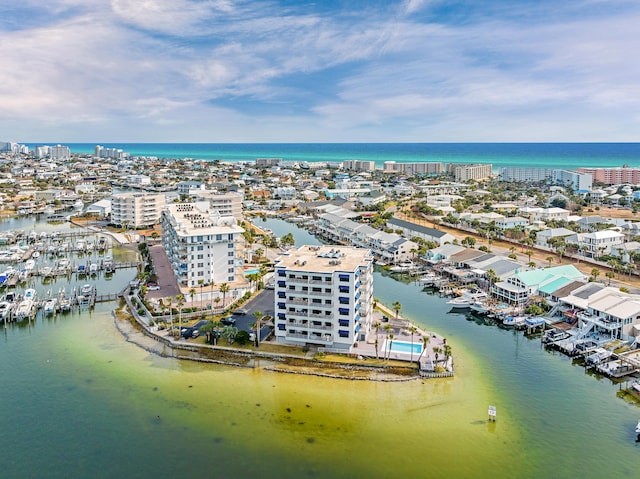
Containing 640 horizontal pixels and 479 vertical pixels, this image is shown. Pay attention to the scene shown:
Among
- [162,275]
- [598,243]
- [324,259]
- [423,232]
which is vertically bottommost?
[162,275]

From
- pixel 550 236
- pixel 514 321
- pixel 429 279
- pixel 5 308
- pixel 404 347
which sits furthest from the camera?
pixel 550 236

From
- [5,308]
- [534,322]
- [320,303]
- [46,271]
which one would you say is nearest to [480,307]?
[534,322]

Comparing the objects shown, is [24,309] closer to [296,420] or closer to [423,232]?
[296,420]

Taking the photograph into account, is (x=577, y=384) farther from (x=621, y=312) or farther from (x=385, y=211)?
(x=385, y=211)

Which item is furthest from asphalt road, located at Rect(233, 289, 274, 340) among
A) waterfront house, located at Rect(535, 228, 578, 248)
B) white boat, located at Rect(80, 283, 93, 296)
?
waterfront house, located at Rect(535, 228, 578, 248)

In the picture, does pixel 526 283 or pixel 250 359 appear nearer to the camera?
pixel 250 359

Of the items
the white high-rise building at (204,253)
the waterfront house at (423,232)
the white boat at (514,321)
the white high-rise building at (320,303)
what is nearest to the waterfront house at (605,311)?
the white boat at (514,321)

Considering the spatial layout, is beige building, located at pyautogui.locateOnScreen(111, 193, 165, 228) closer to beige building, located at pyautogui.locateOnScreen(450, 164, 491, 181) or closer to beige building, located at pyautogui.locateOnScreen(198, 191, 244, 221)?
beige building, located at pyautogui.locateOnScreen(198, 191, 244, 221)
